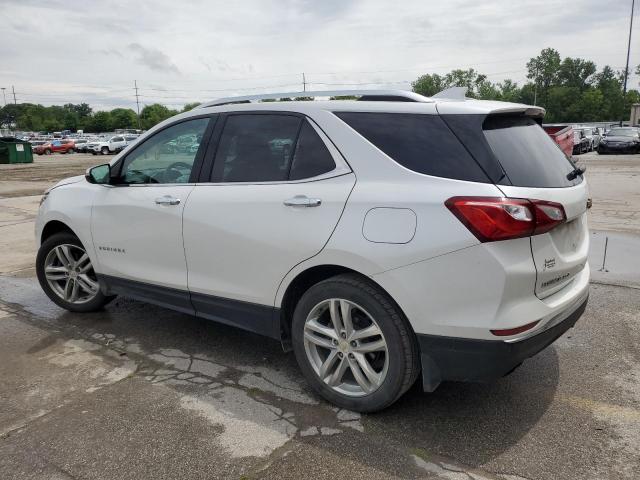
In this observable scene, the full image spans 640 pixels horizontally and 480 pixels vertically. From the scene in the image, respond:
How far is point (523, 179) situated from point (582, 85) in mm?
133317

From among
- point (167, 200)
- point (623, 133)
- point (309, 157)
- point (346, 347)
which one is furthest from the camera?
point (623, 133)

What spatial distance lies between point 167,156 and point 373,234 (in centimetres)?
197

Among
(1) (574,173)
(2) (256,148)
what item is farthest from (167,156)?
(1) (574,173)

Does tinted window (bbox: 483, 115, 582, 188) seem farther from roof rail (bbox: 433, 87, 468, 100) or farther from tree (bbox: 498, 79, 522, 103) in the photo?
tree (bbox: 498, 79, 522, 103)

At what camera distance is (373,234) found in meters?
2.81

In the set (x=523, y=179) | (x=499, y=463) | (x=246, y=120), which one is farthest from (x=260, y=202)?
(x=499, y=463)

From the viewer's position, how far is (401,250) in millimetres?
2713

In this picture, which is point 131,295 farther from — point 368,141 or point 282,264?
point 368,141

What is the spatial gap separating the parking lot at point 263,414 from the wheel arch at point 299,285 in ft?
1.31

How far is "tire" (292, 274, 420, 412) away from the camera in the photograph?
111 inches

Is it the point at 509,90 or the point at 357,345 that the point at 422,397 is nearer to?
the point at 357,345

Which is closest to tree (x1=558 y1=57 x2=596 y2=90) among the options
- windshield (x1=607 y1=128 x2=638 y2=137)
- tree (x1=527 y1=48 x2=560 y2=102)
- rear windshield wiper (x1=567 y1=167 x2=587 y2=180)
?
tree (x1=527 y1=48 x2=560 y2=102)

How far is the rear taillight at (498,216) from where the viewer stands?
2.54 metres

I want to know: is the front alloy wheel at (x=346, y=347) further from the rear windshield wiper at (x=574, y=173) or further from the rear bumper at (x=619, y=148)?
the rear bumper at (x=619, y=148)
